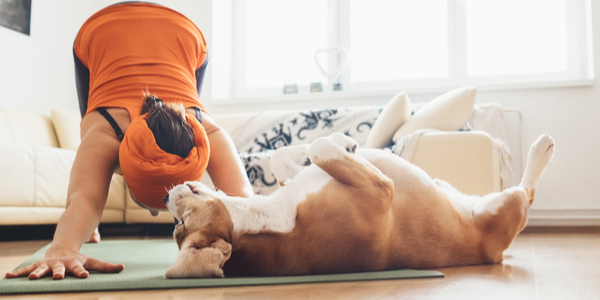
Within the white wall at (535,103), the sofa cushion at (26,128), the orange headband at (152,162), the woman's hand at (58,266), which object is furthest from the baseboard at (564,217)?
the sofa cushion at (26,128)

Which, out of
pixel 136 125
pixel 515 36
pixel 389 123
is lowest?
pixel 136 125

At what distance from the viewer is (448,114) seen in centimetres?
280

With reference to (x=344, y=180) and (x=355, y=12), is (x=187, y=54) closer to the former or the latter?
(x=344, y=180)

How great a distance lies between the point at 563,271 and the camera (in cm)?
126

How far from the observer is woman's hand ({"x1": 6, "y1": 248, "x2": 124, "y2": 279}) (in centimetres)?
110

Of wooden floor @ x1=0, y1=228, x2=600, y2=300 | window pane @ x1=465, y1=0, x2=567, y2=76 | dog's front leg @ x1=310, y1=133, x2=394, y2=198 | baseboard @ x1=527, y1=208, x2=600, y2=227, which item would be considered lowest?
baseboard @ x1=527, y1=208, x2=600, y2=227

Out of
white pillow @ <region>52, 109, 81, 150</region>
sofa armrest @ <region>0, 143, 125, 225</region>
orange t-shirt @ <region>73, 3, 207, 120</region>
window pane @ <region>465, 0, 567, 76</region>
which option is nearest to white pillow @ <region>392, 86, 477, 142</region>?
window pane @ <region>465, 0, 567, 76</region>

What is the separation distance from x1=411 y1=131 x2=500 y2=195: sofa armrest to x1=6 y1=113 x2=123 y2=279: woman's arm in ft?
5.64

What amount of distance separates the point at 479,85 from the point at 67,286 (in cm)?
349

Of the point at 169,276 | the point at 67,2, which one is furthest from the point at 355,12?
the point at 169,276

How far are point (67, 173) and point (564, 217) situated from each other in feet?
11.6

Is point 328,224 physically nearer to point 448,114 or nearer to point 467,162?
point 467,162

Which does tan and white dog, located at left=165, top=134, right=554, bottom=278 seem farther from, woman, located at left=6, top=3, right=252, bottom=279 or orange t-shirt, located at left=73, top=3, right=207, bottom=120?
orange t-shirt, located at left=73, top=3, right=207, bottom=120

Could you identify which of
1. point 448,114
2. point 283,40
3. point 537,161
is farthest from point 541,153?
point 283,40
